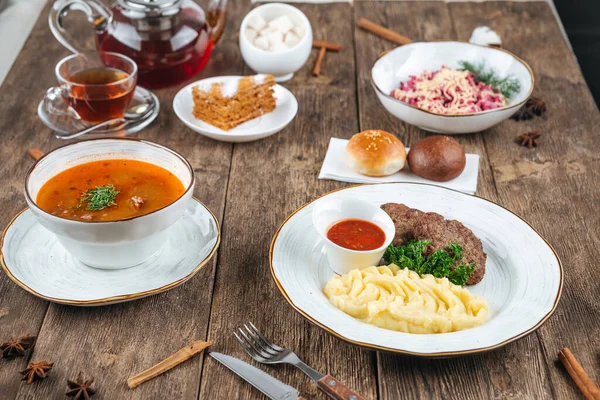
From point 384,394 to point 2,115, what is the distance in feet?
7.24

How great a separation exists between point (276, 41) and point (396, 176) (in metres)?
1.02

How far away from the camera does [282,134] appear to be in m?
3.05

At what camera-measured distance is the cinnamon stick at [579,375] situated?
179cm

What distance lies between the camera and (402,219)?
2.28m

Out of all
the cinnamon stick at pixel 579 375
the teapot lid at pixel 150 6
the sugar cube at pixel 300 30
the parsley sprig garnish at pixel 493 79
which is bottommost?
the parsley sprig garnish at pixel 493 79

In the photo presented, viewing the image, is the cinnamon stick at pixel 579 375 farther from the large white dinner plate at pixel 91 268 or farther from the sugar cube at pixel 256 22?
the sugar cube at pixel 256 22

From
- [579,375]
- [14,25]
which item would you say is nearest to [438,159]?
[579,375]

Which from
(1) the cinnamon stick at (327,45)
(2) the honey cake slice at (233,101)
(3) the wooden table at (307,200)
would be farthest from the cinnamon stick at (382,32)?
(2) the honey cake slice at (233,101)

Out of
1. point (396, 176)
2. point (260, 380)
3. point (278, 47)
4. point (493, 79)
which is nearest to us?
point (260, 380)

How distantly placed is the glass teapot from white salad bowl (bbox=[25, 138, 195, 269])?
1.10 meters

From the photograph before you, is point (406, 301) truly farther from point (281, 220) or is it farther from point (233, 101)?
point (233, 101)

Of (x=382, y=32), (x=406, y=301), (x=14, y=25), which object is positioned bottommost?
(x=14, y=25)

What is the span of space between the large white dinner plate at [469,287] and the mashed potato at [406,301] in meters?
0.03

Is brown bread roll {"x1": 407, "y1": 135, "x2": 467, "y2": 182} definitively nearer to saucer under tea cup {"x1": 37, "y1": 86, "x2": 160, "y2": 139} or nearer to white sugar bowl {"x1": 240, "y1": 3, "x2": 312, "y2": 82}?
white sugar bowl {"x1": 240, "y1": 3, "x2": 312, "y2": 82}
